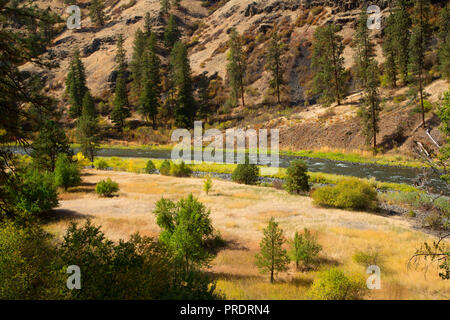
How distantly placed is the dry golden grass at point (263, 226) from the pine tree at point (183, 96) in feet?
136

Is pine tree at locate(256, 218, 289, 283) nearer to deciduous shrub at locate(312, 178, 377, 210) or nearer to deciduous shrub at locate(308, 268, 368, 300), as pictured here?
deciduous shrub at locate(308, 268, 368, 300)

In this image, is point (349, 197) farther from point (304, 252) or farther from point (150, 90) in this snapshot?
point (150, 90)

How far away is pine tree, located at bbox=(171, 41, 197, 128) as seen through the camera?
228 ft

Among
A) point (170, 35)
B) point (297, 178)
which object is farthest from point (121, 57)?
point (297, 178)

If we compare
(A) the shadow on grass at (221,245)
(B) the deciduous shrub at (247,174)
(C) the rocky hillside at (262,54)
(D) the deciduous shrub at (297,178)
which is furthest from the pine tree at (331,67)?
(A) the shadow on grass at (221,245)

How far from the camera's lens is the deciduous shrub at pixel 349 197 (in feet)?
74.0

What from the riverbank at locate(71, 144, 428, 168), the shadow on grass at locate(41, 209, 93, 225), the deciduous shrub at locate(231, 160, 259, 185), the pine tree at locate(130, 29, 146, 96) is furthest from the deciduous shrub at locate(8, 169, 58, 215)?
the pine tree at locate(130, 29, 146, 96)

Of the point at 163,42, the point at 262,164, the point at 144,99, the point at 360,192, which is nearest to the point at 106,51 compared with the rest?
the point at 163,42

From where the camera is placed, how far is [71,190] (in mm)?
27328

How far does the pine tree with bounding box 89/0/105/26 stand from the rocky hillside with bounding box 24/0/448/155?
3.13 metres

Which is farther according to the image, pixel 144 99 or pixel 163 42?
pixel 163 42
